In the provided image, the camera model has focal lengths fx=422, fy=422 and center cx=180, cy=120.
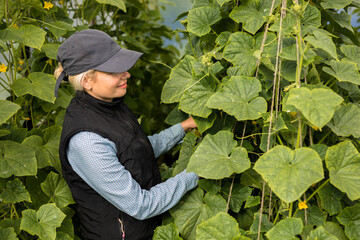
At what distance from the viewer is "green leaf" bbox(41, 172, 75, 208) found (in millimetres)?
1768

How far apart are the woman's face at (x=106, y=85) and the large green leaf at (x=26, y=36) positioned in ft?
1.34

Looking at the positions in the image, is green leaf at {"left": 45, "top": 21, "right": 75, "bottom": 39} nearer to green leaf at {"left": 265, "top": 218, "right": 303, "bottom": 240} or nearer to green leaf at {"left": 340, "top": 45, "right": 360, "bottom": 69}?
green leaf at {"left": 340, "top": 45, "right": 360, "bottom": 69}

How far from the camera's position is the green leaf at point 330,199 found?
132 centimetres

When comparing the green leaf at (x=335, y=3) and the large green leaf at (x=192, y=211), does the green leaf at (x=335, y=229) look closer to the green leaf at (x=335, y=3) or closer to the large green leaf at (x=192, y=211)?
the large green leaf at (x=192, y=211)

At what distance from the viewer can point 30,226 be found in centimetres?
163

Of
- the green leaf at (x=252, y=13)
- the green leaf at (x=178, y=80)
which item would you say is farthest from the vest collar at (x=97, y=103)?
the green leaf at (x=252, y=13)

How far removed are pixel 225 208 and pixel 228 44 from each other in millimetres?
581

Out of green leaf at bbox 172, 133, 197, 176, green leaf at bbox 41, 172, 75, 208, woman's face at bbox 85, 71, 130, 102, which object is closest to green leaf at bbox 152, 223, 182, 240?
green leaf at bbox 172, 133, 197, 176

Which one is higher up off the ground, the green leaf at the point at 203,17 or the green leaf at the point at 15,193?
the green leaf at the point at 203,17

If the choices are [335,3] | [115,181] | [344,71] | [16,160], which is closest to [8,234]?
[16,160]

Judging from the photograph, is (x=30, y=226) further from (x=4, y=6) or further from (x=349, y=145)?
(x=349, y=145)

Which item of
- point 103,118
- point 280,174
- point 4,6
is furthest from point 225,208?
point 4,6

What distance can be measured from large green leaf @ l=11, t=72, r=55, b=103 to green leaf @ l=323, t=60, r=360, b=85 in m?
1.18

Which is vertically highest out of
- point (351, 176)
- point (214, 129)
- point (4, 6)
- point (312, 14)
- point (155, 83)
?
point (312, 14)
